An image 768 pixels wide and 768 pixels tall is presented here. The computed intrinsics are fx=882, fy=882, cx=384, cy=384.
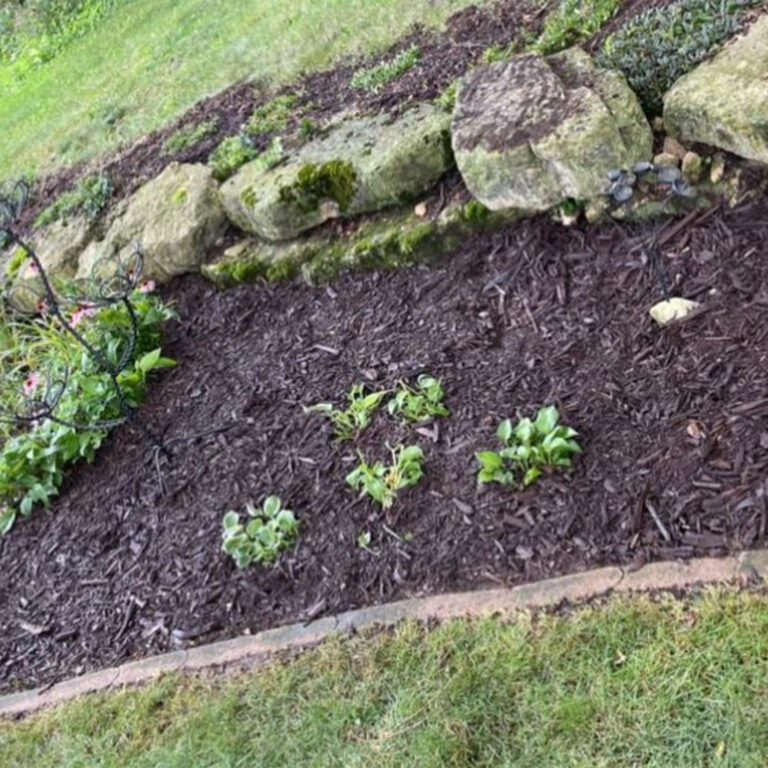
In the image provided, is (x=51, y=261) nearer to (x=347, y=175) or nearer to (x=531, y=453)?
(x=347, y=175)

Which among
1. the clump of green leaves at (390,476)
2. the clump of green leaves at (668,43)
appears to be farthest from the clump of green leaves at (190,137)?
the clump of green leaves at (390,476)

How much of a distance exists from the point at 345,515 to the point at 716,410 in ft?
4.01

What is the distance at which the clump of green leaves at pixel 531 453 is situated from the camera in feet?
8.88

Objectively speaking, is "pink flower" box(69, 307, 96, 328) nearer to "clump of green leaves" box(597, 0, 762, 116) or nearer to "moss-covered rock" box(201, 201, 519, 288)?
"moss-covered rock" box(201, 201, 519, 288)

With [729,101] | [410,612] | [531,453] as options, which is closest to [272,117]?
[729,101]

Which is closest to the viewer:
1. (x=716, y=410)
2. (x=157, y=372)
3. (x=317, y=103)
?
(x=716, y=410)

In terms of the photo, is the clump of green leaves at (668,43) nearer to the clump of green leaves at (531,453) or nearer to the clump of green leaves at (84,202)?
the clump of green leaves at (531,453)

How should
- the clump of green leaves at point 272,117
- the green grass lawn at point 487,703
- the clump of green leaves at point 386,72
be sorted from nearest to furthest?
the green grass lawn at point 487,703 → the clump of green leaves at point 386,72 → the clump of green leaves at point 272,117

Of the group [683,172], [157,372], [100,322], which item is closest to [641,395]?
[683,172]

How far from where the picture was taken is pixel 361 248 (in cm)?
387

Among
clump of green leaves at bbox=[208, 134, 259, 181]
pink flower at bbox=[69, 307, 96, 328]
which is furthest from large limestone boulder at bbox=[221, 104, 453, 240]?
pink flower at bbox=[69, 307, 96, 328]

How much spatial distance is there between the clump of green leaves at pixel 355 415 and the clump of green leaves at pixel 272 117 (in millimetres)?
2155

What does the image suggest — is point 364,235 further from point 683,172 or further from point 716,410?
point 716,410

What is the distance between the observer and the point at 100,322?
163 inches
